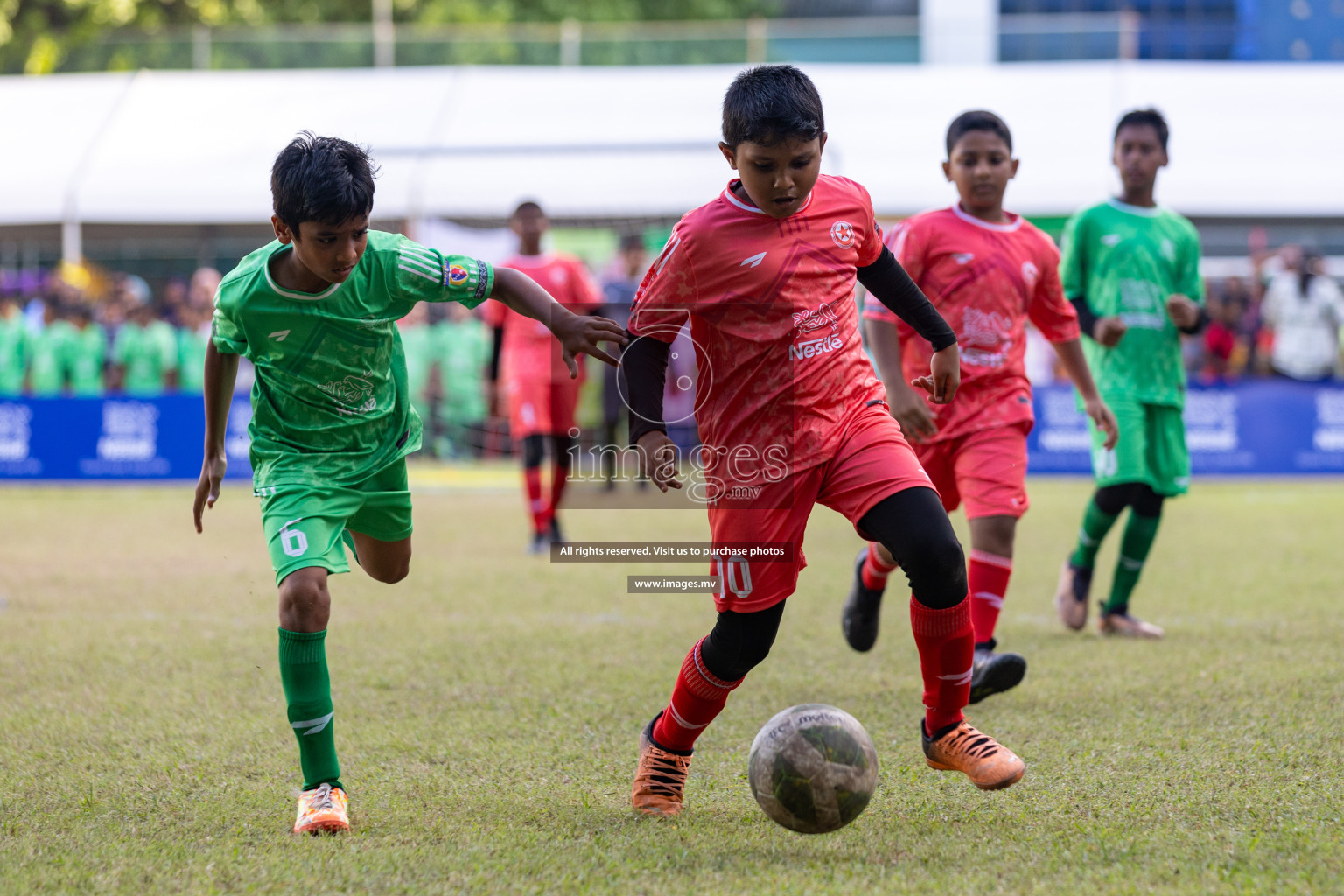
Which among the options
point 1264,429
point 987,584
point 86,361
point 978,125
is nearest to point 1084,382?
point 987,584

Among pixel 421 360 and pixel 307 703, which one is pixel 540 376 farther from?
pixel 421 360

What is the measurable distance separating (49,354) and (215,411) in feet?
46.1

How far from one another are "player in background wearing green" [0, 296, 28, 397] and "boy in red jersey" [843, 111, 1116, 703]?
46.3ft

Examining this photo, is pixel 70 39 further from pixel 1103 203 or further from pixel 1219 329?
pixel 1103 203

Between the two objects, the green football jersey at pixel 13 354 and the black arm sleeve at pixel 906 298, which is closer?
the black arm sleeve at pixel 906 298

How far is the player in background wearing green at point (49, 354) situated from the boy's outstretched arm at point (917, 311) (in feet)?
49.1

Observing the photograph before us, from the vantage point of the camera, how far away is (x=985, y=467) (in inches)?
205

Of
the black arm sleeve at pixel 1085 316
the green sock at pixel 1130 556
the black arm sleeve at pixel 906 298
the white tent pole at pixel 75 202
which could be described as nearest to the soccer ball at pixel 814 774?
the black arm sleeve at pixel 906 298

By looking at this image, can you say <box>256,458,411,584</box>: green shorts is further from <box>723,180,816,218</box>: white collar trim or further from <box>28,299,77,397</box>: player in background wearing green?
<box>28,299,77,397</box>: player in background wearing green

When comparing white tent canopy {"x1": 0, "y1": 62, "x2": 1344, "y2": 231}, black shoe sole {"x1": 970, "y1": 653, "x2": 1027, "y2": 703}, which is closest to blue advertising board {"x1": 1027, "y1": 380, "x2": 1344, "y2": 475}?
white tent canopy {"x1": 0, "y1": 62, "x2": 1344, "y2": 231}

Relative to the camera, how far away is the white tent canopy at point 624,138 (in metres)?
19.7

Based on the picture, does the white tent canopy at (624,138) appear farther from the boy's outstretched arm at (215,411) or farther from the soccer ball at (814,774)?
the soccer ball at (814,774)

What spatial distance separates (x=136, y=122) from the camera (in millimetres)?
21531

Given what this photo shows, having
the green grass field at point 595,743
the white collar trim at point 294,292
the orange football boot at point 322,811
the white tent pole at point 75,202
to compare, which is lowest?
the green grass field at point 595,743
